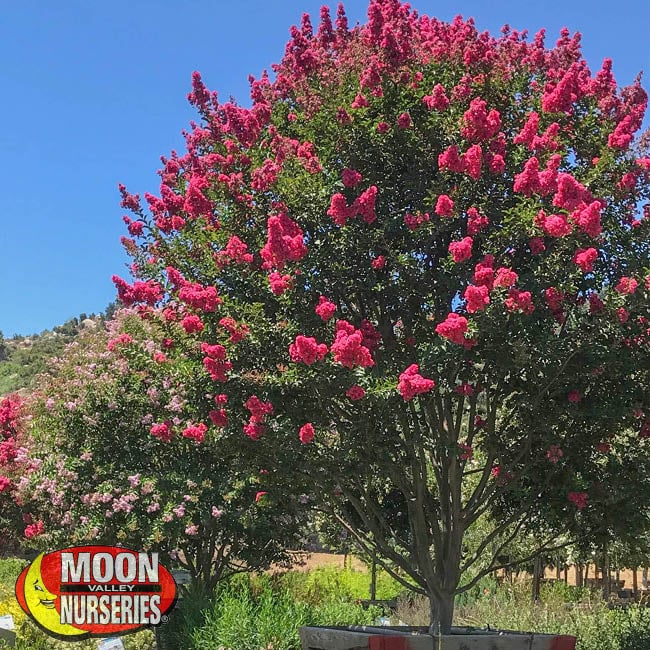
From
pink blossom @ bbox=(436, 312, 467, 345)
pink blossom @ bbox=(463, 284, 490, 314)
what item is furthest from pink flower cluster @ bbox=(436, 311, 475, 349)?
pink blossom @ bbox=(463, 284, 490, 314)

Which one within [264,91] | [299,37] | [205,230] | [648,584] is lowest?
[648,584]

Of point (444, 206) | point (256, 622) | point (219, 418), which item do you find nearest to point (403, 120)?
point (444, 206)

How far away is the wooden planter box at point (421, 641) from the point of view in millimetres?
6164

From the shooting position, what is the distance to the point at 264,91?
24.5ft

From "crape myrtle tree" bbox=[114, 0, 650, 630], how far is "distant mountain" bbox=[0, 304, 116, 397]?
39603 millimetres

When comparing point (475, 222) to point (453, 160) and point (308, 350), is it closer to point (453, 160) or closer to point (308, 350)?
point (453, 160)

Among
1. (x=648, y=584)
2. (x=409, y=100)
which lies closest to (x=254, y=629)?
(x=409, y=100)

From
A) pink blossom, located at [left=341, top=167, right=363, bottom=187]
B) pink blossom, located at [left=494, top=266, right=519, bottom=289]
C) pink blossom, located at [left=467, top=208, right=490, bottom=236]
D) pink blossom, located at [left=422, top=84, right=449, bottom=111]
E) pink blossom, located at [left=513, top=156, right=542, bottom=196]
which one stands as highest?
pink blossom, located at [left=422, top=84, right=449, bottom=111]

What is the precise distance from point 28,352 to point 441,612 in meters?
73.8

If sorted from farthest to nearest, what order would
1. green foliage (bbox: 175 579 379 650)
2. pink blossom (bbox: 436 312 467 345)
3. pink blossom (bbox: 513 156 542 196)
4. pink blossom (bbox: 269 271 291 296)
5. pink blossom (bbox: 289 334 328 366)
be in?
green foliage (bbox: 175 579 379 650) → pink blossom (bbox: 269 271 291 296) → pink blossom (bbox: 513 156 542 196) → pink blossom (bbox: 289 334 328 366) → pink blossom (bbox: 436 312 467 345)

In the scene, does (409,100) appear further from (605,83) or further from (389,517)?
(389,517)

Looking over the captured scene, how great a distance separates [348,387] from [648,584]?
2502cm

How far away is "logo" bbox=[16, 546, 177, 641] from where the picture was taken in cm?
798

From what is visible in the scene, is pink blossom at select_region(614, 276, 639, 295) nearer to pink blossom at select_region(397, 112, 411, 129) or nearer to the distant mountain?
pink blossom at select_region(397, 112, 411, 129)
